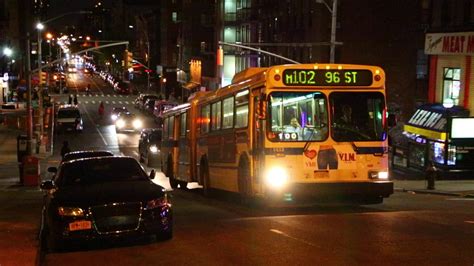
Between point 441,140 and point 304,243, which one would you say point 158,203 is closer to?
point 304,243

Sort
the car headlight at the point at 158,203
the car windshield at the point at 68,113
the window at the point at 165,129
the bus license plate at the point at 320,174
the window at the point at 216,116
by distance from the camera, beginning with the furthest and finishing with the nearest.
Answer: the car windshield at the point at 68,113
the window at the point at 165,129
the window at the point at 216,116
the bus license plate at the point at 320,174
the car headlight at the point at 158,203

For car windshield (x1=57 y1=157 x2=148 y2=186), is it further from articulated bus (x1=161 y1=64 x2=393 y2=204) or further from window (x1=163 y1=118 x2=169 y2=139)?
window (x1=163 y1=118 x2=169 y2=139)

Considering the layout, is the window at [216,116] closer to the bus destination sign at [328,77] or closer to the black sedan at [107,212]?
the bus destination sign at [328,77]

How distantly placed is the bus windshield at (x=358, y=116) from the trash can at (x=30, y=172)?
16390mm

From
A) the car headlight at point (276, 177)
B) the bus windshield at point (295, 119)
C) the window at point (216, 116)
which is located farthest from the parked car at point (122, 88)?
the car headlight at point (276, 177)

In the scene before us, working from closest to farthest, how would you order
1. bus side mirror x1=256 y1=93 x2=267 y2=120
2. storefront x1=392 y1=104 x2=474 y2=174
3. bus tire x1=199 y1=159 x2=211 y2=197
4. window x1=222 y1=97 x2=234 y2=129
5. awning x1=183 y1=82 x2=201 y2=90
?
bus side mirror x1=256 y1=93 x2=267 y2=120 → window x1=222 y1=97 x2=234 y2=129 → bus tire x1=199 y1=159 x2=211 y2=197 → storefront x1=392 y1=104 x2=474 y2=174 → awning x1=183 y1=82 x2=201 y2=90

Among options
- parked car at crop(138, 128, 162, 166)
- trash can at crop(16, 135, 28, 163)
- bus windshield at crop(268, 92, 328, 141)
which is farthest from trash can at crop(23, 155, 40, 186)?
bus windshield at crop(268, 92, 328, 141)

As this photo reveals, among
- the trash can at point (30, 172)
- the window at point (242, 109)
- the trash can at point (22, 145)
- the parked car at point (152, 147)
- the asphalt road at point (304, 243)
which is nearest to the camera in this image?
the asphalt road at point (304, 243)

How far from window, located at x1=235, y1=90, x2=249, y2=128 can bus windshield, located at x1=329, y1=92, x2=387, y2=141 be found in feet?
7.08

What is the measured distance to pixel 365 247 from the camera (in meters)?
9.73

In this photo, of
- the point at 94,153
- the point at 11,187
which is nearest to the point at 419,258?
the point at 94,153

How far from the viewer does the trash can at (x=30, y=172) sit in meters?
27.0

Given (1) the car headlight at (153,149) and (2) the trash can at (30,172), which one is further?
(1) the car headlight at (153,149)

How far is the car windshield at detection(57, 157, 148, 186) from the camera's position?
37.2 feet
